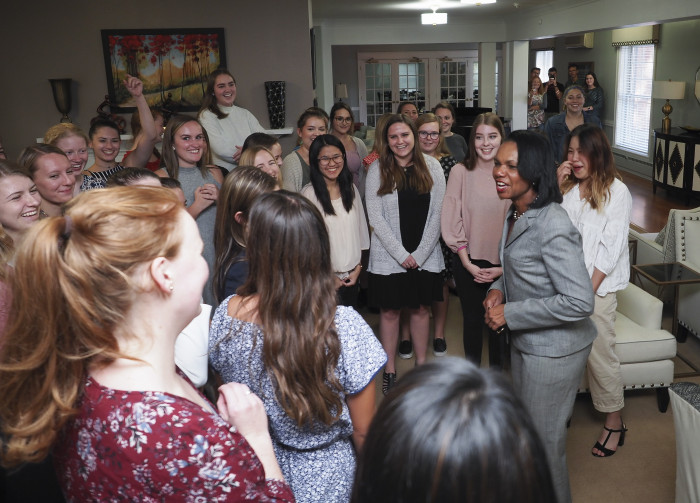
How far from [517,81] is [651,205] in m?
4.21

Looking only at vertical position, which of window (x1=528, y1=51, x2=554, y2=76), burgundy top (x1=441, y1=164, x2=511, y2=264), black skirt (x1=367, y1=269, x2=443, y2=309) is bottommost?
black skirt (x1=367, y1=269, x2=443, y2=309)

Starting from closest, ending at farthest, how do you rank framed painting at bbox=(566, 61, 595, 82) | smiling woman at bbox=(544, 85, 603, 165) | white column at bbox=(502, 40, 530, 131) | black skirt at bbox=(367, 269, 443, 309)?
1. black skirt at bbox=(367, 269, 443, 309)
2. smiling woman at bbox=(544, 85, 603, 165)
3. white column at bbox=(502, 40, 530, 131)
4. framed painting at bbox=(566, 61, 595, 82)

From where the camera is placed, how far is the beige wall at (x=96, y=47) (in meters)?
5.79

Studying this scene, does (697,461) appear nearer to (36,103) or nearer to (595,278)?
(595,278)

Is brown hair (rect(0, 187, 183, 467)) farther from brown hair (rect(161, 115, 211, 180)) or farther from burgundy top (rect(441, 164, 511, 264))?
burgundy top (rect(441, 164, 511, 264))

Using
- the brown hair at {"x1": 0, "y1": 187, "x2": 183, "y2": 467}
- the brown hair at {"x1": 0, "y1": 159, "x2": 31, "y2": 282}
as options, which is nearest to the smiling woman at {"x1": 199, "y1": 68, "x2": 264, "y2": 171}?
the brown hair at {"x1": 0, "y1": 159, "x2": 31, "y2": 282}

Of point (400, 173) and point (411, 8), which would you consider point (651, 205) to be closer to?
point (411, 8)

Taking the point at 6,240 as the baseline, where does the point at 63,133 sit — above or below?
above

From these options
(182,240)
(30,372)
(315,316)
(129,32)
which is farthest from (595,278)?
(129,32)

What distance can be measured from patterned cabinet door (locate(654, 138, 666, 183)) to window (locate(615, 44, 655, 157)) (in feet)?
5.02

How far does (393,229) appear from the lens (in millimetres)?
3502

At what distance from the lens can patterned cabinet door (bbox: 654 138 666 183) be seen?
29.2 ft

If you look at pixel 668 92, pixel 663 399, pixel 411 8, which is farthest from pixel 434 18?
pixel 663 399

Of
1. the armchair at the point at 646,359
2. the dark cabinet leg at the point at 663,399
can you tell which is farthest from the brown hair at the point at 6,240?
the dark cabinet leg at the point at 663,399
